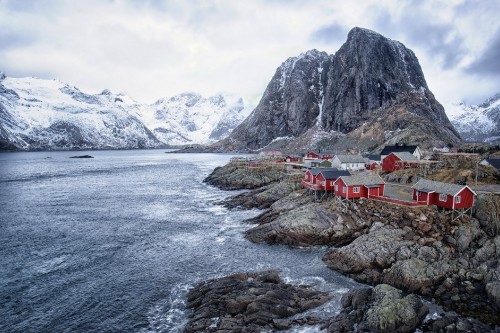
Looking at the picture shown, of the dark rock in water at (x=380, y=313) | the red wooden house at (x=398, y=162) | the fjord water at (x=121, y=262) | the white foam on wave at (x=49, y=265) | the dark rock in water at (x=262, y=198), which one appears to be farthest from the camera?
the red wooden house at (x=398, y=162)

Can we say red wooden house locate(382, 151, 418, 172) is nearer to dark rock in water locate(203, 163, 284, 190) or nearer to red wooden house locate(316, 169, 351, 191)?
red wooden house locate(316, 169, 351, 191)

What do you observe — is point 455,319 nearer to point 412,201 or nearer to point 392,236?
point 392,236

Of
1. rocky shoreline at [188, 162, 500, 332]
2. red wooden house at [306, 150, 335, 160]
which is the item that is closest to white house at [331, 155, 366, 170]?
red wooden house at [306, 150, 335, 160]

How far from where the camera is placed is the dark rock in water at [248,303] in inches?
1029

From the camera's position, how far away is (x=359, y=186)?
50594mm

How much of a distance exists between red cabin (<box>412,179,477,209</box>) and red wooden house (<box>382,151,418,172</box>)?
27.3 metres

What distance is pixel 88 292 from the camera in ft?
110

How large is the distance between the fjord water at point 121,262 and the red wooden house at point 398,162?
3301cm

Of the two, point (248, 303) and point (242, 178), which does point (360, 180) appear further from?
point (242, 178)

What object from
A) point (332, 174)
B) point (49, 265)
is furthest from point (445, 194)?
point (49, 265)

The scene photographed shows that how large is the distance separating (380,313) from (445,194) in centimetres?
2466

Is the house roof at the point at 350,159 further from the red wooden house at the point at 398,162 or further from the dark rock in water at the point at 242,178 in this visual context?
the dark rock in water at the point at 242,178

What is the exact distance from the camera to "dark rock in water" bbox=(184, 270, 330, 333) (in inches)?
1029

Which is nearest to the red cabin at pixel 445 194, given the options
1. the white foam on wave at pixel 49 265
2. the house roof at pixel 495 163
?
the house roof at pixel 495 163
